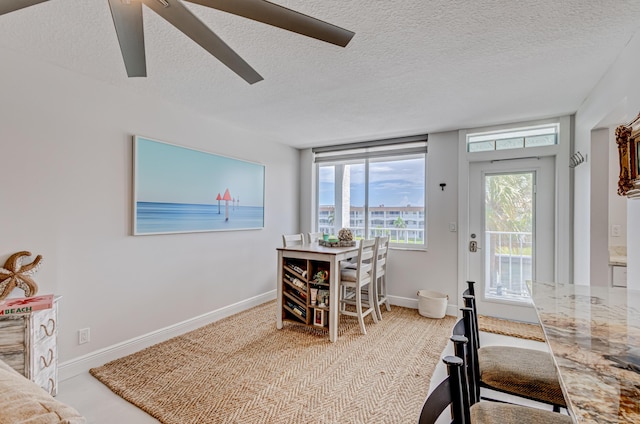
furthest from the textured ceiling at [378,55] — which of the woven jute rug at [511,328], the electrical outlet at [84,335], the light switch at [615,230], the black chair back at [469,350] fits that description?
the woven jute rug at [511,328]

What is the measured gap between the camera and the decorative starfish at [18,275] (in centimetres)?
192

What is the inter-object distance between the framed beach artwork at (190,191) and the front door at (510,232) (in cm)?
281

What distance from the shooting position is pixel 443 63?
2.11m

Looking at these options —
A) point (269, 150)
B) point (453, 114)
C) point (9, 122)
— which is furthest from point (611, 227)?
point (9, 122)

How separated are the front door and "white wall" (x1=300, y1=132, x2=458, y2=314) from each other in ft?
0.71

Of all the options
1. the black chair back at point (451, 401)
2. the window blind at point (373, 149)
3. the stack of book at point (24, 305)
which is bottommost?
the stack of book at point (24, 305)

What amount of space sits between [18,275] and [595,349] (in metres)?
3.05

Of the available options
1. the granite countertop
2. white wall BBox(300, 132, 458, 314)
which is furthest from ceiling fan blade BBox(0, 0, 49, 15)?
the granite countertop

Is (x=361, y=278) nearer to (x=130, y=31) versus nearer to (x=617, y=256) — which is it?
(x=617, y=256)

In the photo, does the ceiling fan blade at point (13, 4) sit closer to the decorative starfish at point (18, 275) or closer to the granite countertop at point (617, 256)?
the decorative starfish at point (18, 275)

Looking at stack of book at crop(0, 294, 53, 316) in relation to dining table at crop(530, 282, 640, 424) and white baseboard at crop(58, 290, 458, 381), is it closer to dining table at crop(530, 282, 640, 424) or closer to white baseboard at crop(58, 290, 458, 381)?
white baseboard at crop(58, 290, 458, 381)

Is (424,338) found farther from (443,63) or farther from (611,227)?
(443,63)

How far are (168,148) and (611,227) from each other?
441 centimetres

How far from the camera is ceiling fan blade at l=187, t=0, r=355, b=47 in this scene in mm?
1153
